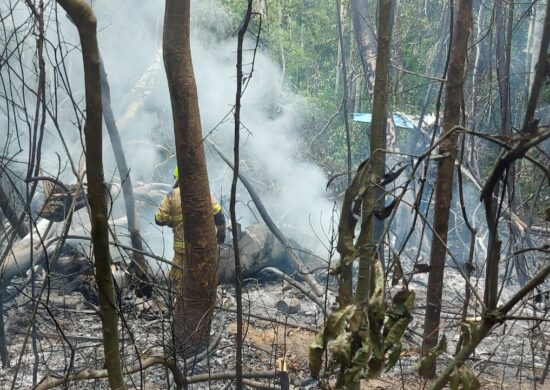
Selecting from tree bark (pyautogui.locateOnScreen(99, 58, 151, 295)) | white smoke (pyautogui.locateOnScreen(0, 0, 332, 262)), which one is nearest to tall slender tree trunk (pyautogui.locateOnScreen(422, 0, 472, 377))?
tree bark (pyautogui.locateOnScreen(99, 58, 151, 295))

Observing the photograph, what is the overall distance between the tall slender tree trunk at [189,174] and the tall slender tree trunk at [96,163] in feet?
8.77

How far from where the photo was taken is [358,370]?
1518 mm

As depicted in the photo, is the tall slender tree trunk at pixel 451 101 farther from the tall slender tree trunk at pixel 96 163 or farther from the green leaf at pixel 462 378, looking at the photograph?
the tall slender tree trunk at pixel 96 163

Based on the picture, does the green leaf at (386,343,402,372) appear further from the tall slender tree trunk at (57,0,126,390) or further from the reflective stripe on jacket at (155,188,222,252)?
the reflective stripe on jacket at (155,188,222,252)

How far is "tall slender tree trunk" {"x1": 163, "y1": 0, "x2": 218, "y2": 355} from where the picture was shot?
4676 millimetres

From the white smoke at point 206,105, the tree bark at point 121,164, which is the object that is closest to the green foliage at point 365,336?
the tree bark at point 121,164

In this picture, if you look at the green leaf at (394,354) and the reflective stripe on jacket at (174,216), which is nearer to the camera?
the green leaf at (394,354)

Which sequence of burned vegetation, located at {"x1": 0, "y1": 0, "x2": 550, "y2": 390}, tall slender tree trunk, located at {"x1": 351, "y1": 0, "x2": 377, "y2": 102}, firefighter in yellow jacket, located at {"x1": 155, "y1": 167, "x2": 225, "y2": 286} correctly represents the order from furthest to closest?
tall slender tree trunk, located at {"x1": 351, "y1": 0, "x2": 377, "y2": 102}
firefighter in yellow jacket, located at {"x1": 155, "y1": 167, "x2": 225, "y2": 286}
burned vegetation, located at {"x1": 0, "y1": 0, "x2": 550, "y2": 390}

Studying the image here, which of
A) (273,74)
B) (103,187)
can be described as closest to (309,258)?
(103,187)

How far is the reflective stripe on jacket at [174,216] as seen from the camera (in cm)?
689

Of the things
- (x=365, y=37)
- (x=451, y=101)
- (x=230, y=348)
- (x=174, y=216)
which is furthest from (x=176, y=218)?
(x=365, y=37)

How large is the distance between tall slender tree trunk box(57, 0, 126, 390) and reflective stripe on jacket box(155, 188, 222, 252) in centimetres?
500

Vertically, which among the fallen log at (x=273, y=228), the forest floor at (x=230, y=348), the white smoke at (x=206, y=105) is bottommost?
the forest floor at (x=230, y=348)

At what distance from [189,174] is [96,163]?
3196 millimetres
